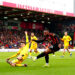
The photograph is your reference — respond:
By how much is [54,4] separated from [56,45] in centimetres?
3961

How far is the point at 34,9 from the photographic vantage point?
38.5 m

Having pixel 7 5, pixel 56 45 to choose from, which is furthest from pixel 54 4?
pixel 56 45

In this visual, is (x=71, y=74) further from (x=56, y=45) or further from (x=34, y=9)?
(x=34, y=9)

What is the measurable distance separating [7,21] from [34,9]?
34.5 feet

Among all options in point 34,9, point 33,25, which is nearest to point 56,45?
point 34,9

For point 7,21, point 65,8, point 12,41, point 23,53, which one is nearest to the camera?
point 23,53

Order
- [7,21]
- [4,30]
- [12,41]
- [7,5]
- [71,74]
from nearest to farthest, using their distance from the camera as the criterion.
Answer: [71,74] → [7,5] → [12,41] → [4,30] → [7,21]

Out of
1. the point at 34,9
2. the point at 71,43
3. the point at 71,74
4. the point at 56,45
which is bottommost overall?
the point at 71,43

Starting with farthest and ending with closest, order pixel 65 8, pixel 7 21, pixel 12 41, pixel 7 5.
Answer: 1. pixel 65 8
2. pixel 7 21
3. pixel 12 41
4. pixel 7 5

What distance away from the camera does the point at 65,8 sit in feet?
172

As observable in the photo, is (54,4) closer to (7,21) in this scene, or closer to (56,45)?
(7,21)

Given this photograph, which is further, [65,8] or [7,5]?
[65,8]

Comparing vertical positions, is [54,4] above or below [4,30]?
above

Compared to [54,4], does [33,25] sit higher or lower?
lower
